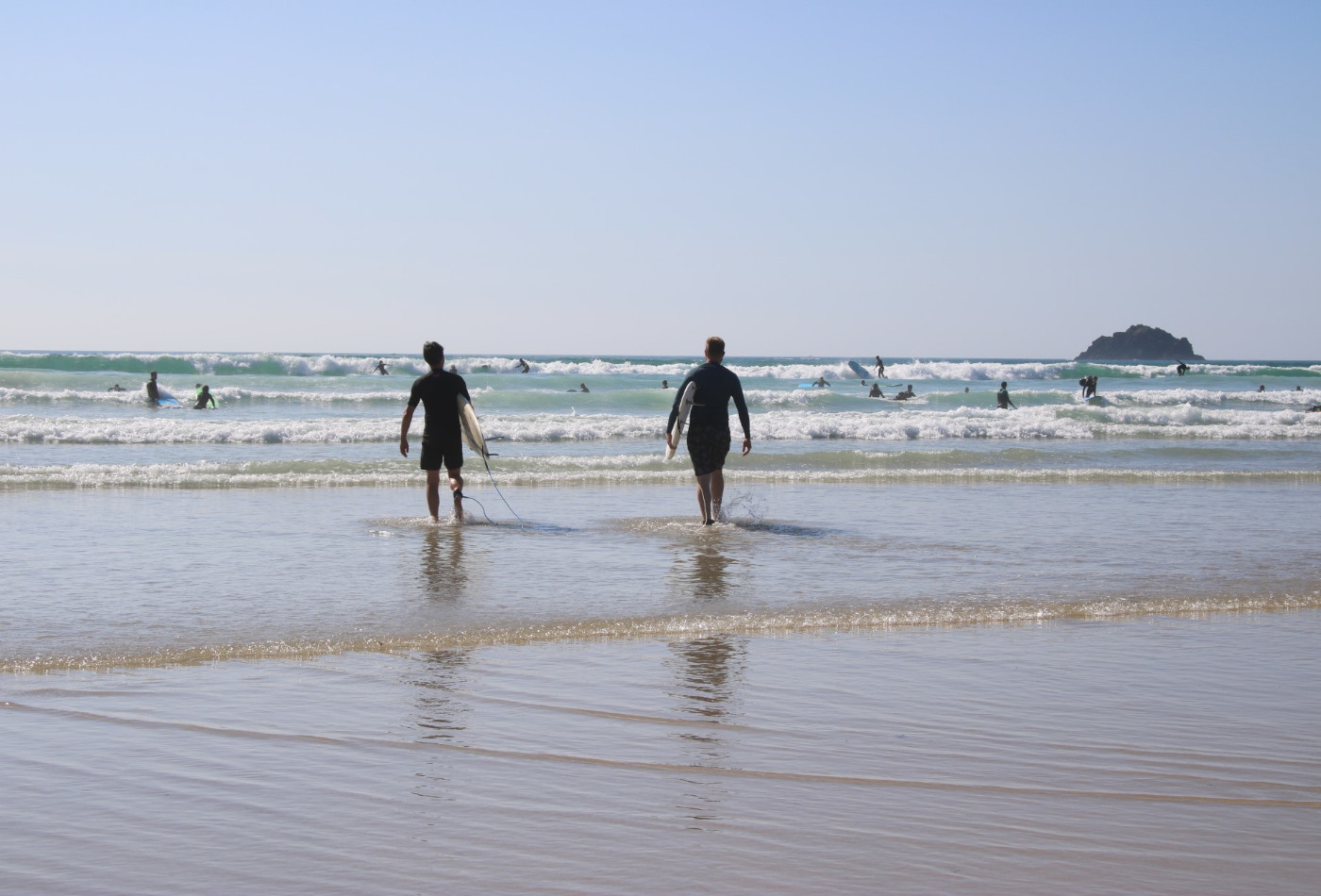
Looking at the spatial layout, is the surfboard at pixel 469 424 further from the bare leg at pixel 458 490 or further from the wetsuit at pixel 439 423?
the bare leg at pixel 458 490

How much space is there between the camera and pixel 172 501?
13.0 m

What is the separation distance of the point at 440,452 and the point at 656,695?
6.78 meters

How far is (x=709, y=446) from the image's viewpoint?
37.1 feet

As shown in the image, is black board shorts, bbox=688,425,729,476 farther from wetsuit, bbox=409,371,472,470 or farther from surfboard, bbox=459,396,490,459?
wetsuit, bbox=409,371,472,470

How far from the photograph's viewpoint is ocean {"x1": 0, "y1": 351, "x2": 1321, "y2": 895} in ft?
11.4

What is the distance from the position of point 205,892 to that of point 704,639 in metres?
3.71

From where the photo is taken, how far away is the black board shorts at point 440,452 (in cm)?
A: 1157

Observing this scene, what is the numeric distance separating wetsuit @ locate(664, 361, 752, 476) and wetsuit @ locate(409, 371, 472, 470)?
215 cm

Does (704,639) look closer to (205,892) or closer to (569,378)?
(205,892)

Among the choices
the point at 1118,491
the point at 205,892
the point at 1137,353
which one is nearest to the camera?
the point at 205,892

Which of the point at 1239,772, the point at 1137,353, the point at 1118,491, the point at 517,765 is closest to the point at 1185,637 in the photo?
the point at 1239,772

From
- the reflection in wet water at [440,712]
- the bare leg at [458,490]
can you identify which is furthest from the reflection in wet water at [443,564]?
the reflection in wet water at [440,712]

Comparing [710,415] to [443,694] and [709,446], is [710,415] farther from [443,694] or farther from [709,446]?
[443,694]

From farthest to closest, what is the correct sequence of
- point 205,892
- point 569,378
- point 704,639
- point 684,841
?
point 569,378
point 704,639
point 684,841
point 205,892
